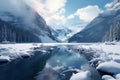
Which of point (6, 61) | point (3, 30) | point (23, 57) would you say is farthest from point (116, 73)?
point (3, 30)

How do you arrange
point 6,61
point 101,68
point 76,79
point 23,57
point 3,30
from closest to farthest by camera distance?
point 76,79
point 101,68
point 6,61
point 23,57
point 3,30

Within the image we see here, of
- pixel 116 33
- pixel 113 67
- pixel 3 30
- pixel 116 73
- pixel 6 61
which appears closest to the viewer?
pixel 116 73

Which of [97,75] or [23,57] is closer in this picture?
[97,75]

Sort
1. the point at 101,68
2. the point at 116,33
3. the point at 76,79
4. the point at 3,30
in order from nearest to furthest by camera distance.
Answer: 1. the point at 76,79
2. the point at 101,68
3. the point at 116,33
4. the point at 3,30

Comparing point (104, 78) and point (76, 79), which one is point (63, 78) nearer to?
point (76, 79)

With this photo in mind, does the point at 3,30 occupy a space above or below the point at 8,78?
Answer: above

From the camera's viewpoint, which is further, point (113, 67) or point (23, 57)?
point (23, 57)

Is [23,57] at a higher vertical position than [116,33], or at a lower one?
lower

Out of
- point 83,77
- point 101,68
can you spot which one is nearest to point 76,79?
point 83,77

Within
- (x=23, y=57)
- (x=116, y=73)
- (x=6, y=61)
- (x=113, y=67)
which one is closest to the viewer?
(x=116, y=73)

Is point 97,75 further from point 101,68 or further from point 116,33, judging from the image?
point 116,33
